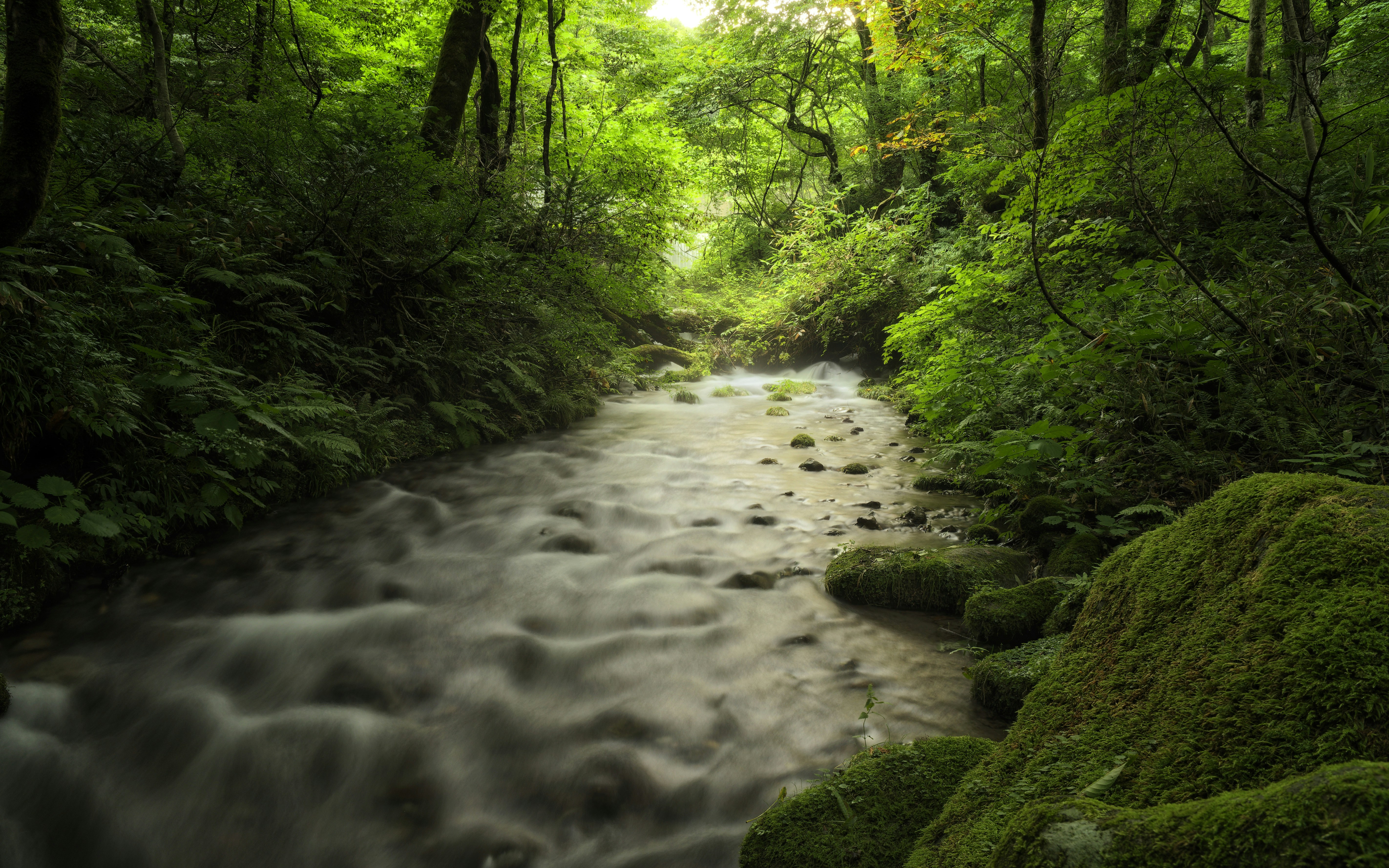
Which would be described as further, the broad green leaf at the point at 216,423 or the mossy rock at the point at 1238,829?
the broad green leaf at the point at 216,423

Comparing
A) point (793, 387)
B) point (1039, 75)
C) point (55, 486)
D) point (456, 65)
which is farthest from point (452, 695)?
point (793, 387)

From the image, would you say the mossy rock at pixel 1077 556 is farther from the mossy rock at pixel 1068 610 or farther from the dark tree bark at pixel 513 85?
the dark tree bark at pixel 513 85

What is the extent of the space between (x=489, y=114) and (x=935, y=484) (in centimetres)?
895

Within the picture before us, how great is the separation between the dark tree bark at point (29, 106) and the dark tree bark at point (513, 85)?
672 centimetres

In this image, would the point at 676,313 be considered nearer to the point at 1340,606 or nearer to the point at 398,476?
the point at 398,476

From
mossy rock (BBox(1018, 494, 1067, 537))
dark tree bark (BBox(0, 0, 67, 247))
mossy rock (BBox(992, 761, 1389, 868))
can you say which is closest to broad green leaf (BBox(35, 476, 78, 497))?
dark tree bark (BBox(0, 0, 67, 247))

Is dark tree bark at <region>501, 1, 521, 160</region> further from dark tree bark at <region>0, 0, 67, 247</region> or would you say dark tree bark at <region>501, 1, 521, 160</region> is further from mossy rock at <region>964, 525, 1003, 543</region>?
mossy rock at <region>964, 525, 1003, 543</region>

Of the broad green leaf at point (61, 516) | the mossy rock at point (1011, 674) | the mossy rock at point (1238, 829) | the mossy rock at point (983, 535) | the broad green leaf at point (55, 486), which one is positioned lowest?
the mossy rock at point (1011, 674)

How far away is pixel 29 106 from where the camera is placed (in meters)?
3.43

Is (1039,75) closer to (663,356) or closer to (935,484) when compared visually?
(935,484)

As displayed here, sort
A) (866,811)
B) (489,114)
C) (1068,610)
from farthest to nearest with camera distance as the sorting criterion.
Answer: (489,114)
(1068,610)
(866,811)

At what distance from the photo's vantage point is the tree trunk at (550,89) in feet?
32.3

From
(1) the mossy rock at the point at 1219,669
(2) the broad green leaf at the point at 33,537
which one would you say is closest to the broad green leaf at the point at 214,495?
(2) the broad green leaf at the point at 33,537

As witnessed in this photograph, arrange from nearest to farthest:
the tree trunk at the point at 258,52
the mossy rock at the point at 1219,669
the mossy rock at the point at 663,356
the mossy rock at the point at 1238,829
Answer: the mossy rock at the point at 1238,829, the mossy rock at the point at 1219,669, the tree trunk at the point at 258,52, the mossy rock at the point at 663,356
